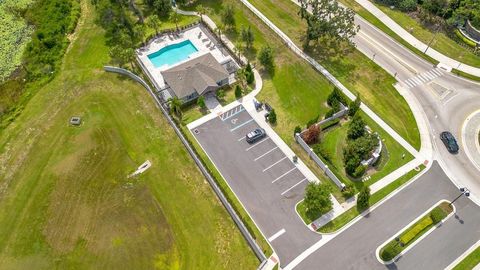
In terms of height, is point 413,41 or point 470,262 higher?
point 413,41

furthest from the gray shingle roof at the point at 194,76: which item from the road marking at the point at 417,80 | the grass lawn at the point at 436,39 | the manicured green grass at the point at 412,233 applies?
the grass lawn at the point at 436,39

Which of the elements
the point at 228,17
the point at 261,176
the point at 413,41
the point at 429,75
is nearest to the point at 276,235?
the point at 261,176

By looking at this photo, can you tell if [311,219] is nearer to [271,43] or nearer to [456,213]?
[456,213]

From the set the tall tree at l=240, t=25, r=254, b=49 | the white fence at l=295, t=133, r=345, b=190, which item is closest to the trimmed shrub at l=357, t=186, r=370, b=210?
the white fence at l=295, t=133, r=345, b=190

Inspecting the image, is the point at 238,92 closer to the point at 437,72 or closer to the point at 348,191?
the point at 348,191

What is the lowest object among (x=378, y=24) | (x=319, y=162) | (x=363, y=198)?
(x=319, y=162)

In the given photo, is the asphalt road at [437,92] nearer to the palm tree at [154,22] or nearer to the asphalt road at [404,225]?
the asphalt road at [404,225]

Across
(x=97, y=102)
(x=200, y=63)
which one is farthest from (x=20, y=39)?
(x=200, y=63)
